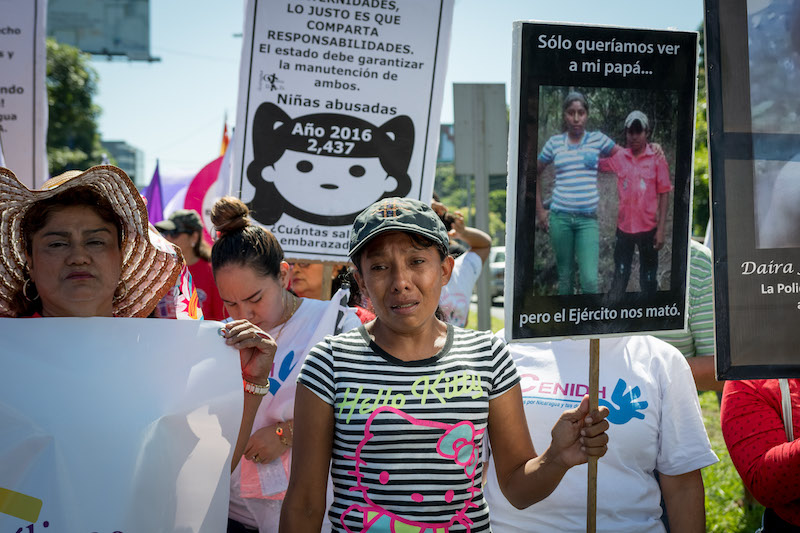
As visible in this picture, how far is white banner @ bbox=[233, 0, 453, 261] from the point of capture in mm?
3768

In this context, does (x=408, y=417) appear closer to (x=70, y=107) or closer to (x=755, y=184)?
(x=755, y=184)

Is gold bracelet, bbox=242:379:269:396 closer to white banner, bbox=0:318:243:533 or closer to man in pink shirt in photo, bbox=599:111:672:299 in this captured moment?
white banner, bbox=0:318:243:533

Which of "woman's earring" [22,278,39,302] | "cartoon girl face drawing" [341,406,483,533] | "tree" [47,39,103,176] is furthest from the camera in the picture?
"tree" [47,39,103,176]

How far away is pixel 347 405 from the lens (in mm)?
1950

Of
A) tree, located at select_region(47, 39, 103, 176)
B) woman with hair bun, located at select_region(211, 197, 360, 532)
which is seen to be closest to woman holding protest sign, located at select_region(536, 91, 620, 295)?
woman with hair bun, located at select_region(211, 197, 360, 532)

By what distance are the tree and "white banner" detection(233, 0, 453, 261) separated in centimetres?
3103

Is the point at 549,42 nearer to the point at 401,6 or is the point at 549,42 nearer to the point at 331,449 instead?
the point at 331,449

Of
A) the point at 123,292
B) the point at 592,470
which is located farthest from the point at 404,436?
the point at 123,292

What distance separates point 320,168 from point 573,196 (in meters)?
1.93

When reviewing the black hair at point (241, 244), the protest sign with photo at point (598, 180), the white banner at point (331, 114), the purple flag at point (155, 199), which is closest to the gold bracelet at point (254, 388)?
the black hair at point (241, 244)

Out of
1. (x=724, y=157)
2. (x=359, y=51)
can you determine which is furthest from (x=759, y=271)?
(x=359, y=51)

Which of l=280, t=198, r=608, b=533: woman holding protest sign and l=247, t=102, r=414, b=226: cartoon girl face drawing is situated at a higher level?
l=247, t=102, r=414, b=226: cartoon girl face drawing

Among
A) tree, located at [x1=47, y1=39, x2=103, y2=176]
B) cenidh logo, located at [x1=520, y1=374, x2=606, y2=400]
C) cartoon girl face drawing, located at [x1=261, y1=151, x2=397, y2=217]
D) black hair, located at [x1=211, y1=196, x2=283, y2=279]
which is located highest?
tree, located at [x1=47, y1=39, x2=103, y2=176]

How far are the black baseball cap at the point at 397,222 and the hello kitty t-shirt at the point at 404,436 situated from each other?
0.31m
